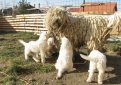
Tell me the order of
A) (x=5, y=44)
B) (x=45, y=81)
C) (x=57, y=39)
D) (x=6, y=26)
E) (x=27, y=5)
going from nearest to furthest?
(x=45, y=81) < (x=57, y=39) < (x=5, y=44) < (x=6, y=26) < (x=27, y=5)

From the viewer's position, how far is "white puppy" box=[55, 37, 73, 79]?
7941mm

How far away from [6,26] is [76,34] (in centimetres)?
1207

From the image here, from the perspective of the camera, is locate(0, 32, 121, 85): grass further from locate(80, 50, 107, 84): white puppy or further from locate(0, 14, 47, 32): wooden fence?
locate(0, 14, 47, 32): wooden fence

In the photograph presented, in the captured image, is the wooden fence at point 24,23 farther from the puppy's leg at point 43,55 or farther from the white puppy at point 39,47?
the puppy's leg at point 43,55

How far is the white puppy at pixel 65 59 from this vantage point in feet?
26.1

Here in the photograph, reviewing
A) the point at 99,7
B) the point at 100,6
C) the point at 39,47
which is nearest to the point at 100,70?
the point at 39,47

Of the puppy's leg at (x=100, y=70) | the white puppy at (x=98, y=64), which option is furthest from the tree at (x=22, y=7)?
the puppy's leg at (x=100, y=70)

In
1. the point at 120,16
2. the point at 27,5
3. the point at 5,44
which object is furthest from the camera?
the point at 27,5

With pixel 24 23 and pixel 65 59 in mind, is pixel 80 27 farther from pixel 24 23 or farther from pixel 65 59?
pixel 24 23

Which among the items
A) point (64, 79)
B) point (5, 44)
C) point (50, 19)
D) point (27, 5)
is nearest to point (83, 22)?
point (50, 19)

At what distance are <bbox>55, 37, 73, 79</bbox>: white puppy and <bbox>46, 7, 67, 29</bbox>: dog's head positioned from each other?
0.55 m

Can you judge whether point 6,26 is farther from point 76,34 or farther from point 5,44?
point 76,34

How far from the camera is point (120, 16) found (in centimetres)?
853

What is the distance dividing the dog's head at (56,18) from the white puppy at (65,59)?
0.55 metres
